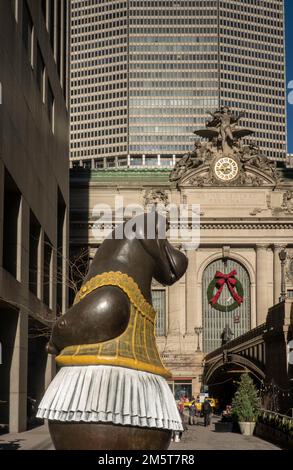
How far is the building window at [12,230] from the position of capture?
109 ft

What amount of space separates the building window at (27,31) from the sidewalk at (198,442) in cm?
1485

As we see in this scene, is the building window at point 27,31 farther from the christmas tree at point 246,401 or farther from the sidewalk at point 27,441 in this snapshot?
the christmas tree at point 246,401

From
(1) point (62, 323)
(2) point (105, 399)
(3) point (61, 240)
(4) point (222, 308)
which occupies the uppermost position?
(3) point (61, 240)

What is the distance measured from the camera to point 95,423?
10.4 m

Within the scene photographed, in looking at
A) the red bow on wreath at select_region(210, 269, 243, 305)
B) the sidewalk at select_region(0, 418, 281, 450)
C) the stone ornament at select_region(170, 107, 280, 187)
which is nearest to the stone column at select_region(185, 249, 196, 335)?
the red bow on wreath at select_region(210, 269, 243, 305)

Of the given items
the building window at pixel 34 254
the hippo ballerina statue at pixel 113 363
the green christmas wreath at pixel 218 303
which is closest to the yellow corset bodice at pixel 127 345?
the hippo ballerina statue at pixel 113 363

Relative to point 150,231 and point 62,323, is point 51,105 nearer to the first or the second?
point 150,231

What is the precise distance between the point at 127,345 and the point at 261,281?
6669 centimetres

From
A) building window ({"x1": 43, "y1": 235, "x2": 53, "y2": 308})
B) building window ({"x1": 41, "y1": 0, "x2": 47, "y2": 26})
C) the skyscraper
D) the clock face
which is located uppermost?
the skyscraper

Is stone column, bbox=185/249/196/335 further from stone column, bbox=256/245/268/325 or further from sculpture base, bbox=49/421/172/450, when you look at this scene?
sculpture base, bbox=49/421/172/450

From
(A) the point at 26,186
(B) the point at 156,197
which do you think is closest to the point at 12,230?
(A) the point at 26,186

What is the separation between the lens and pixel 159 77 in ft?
572

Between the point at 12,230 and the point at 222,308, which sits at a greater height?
the point at 12,230

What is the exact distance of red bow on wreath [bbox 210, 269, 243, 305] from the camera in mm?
77000
